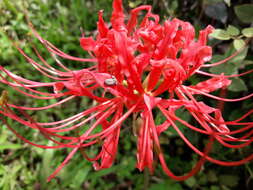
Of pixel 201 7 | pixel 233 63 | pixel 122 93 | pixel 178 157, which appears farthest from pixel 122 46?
pixel 178 157

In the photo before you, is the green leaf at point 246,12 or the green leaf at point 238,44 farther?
the green leaf at point 246,12

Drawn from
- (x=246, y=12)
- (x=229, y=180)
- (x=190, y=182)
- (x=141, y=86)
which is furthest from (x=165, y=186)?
(x=246, y=12)

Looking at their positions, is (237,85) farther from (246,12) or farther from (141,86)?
(141,86)

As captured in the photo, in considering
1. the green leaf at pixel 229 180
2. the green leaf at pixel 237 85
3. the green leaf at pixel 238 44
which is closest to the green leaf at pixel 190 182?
the green leaf at pixel 229 180

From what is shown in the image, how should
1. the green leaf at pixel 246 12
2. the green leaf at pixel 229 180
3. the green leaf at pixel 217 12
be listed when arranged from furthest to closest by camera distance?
the green leaf at pixel 229 180 → the green leaf at pixel 217 12 → the green leaf at pixel 246 12

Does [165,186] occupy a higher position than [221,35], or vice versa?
[221,35]

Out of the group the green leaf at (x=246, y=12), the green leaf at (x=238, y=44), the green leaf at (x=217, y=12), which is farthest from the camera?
the green leaf at (x=217, y=12)

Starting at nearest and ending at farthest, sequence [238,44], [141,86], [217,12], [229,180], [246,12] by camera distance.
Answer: [141,86], [238,44], [246,12], [217,12], [229,180]

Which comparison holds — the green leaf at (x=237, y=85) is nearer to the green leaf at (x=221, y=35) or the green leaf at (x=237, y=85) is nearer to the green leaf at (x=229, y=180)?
the green leaf at (x=221, y=35)

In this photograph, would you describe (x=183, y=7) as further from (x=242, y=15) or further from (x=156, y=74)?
(x=156, y=74)

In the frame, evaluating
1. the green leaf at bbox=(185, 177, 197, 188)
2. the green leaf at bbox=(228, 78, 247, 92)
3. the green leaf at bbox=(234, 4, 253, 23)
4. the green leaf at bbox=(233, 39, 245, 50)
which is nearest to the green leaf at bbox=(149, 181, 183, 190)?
the green leaf at bbox=(185, 177, 197, 188)

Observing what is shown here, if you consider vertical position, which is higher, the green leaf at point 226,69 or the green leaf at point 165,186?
the green leaf at point 226,69
